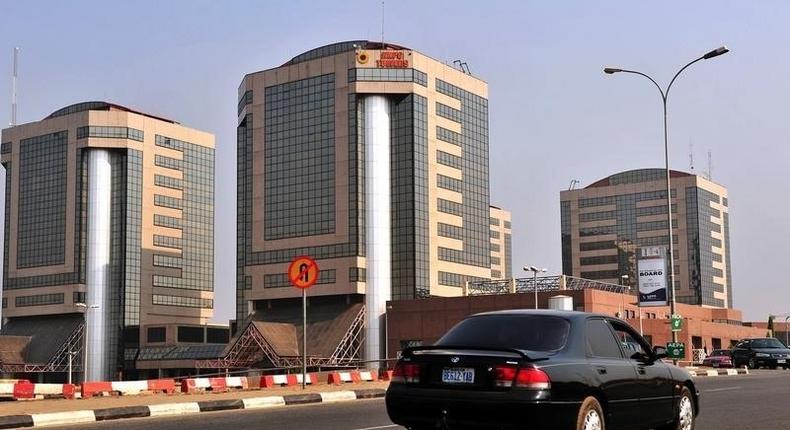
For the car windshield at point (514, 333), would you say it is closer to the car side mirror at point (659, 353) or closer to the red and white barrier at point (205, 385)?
the car side mirror at point (659, 353)

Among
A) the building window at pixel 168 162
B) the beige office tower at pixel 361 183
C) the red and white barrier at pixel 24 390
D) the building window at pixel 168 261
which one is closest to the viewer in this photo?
the red and white barrier at pixel 24 390

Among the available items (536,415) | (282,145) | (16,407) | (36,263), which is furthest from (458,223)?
(536,415)

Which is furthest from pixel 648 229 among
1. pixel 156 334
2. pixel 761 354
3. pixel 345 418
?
pixel 345 418

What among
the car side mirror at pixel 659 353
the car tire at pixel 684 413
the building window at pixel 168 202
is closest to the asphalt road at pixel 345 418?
the car tire at pixel 684 413

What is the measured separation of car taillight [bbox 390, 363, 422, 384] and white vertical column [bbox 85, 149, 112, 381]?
390 ft

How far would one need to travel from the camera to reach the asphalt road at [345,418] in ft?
45.9

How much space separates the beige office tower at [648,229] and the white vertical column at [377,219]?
70368 mm

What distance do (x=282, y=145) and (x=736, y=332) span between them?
54.5m

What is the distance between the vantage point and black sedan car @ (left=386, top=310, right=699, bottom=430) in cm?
916

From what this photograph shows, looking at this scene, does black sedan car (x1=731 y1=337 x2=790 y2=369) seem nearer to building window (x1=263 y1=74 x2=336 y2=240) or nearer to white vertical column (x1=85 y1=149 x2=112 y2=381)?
building window (x1=263 y1=74 x2=336 y2=240)

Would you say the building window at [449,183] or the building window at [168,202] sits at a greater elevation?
the building window at [168,202]

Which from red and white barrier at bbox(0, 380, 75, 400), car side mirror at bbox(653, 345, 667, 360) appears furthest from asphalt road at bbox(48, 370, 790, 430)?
red and white barrier at bbox(0, 380, 75, 400)

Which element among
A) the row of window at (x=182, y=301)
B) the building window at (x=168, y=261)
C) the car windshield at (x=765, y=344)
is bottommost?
the car windshield at (x=765, y=344)

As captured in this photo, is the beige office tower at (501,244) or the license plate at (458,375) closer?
the license plate at (458,375)
